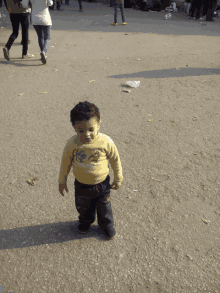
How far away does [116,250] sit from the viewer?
228 cm

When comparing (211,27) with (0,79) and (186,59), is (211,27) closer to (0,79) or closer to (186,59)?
(186,59)

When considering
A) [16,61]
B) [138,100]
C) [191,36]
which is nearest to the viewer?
[138,100]

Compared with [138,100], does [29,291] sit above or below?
below

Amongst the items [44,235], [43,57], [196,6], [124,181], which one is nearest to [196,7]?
[196,6]

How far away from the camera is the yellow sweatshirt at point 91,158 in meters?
1.90

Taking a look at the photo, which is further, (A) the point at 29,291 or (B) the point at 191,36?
(B) the point at 191,36

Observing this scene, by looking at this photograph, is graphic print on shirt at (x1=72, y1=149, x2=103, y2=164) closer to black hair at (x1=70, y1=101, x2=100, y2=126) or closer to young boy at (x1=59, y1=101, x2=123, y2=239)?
young boy at (x1=59, y1=101, x2=123, y2=239)

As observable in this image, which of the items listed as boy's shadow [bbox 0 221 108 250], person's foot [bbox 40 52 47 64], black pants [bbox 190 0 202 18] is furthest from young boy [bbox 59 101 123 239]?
black pants [bbox 190 0 202 18]

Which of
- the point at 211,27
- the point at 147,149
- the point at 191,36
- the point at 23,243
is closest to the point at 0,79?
the point at 147,149

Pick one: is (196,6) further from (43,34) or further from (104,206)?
(104,206)

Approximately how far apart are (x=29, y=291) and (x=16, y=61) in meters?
6.49

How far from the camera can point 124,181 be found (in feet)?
10.0

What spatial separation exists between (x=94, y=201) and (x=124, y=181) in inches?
35.8

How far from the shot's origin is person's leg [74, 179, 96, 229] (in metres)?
2.11
